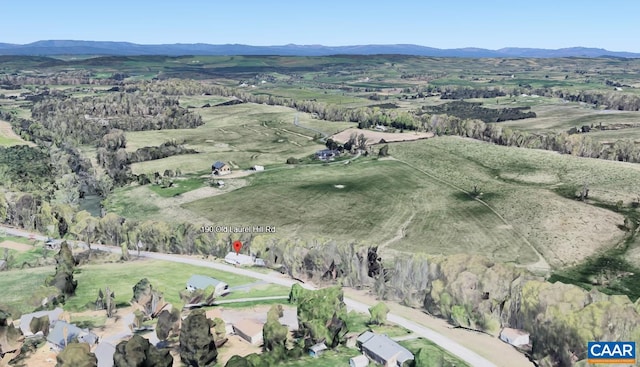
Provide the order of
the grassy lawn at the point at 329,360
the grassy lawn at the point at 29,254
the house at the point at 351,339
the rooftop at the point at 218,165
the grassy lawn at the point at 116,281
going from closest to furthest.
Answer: the grassy lawn at the point at 329,360, the house at the point at 351,339, the grassy lawn at the point at 116,281, the grassy lawn at the point at 29,254, the rooftop at the point at 218,165

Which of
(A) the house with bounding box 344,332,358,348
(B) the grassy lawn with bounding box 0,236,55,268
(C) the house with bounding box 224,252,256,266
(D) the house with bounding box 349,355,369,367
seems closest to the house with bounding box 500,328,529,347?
(A) the house with bounding box 344,332,358,348

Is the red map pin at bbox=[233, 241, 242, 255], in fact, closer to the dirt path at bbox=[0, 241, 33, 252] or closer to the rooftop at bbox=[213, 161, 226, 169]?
the dirt path at bbox=[0, 241, 33, 252]

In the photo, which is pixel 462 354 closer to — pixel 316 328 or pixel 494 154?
pixel 316 328

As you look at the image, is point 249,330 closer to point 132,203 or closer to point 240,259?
point 240,259

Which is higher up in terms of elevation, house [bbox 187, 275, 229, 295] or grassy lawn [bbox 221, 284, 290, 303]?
house [bbox 187, 275, 229, 295]

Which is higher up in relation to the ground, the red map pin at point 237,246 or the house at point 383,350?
the house at point 383,350

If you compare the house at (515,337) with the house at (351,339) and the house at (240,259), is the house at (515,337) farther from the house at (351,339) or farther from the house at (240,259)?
the house at (240,259)

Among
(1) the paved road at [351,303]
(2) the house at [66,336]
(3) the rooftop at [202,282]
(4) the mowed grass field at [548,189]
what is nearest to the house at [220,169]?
(4) the mowed grass field at [548,189]
